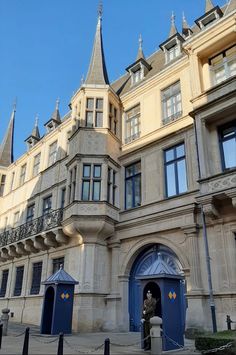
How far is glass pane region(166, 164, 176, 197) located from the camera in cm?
1473

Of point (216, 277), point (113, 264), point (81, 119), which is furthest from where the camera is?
point (81, 119)

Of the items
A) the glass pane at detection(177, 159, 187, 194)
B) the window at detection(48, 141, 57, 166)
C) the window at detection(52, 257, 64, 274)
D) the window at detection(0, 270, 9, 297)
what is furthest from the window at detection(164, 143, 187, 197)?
the window at detection(0, 270, 9, 297)

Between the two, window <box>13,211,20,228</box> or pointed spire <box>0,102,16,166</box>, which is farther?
pointed spire <box>0,102,16,166</box>

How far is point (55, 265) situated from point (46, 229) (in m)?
2.13

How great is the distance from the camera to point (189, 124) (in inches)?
579

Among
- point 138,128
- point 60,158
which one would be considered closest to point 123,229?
point 138,128

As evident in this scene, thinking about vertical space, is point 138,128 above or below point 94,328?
above

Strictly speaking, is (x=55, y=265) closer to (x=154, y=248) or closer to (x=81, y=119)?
(x=154, y=248)

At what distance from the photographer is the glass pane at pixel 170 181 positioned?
1473cm

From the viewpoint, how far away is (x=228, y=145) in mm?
13172

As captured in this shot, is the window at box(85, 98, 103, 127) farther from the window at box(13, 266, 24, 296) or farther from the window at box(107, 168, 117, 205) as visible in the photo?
the window at box(13, 266, 24, 296)

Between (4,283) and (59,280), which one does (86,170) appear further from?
(4,283)

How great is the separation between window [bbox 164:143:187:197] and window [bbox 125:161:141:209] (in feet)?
6.14

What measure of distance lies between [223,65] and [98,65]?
28.9 ft
